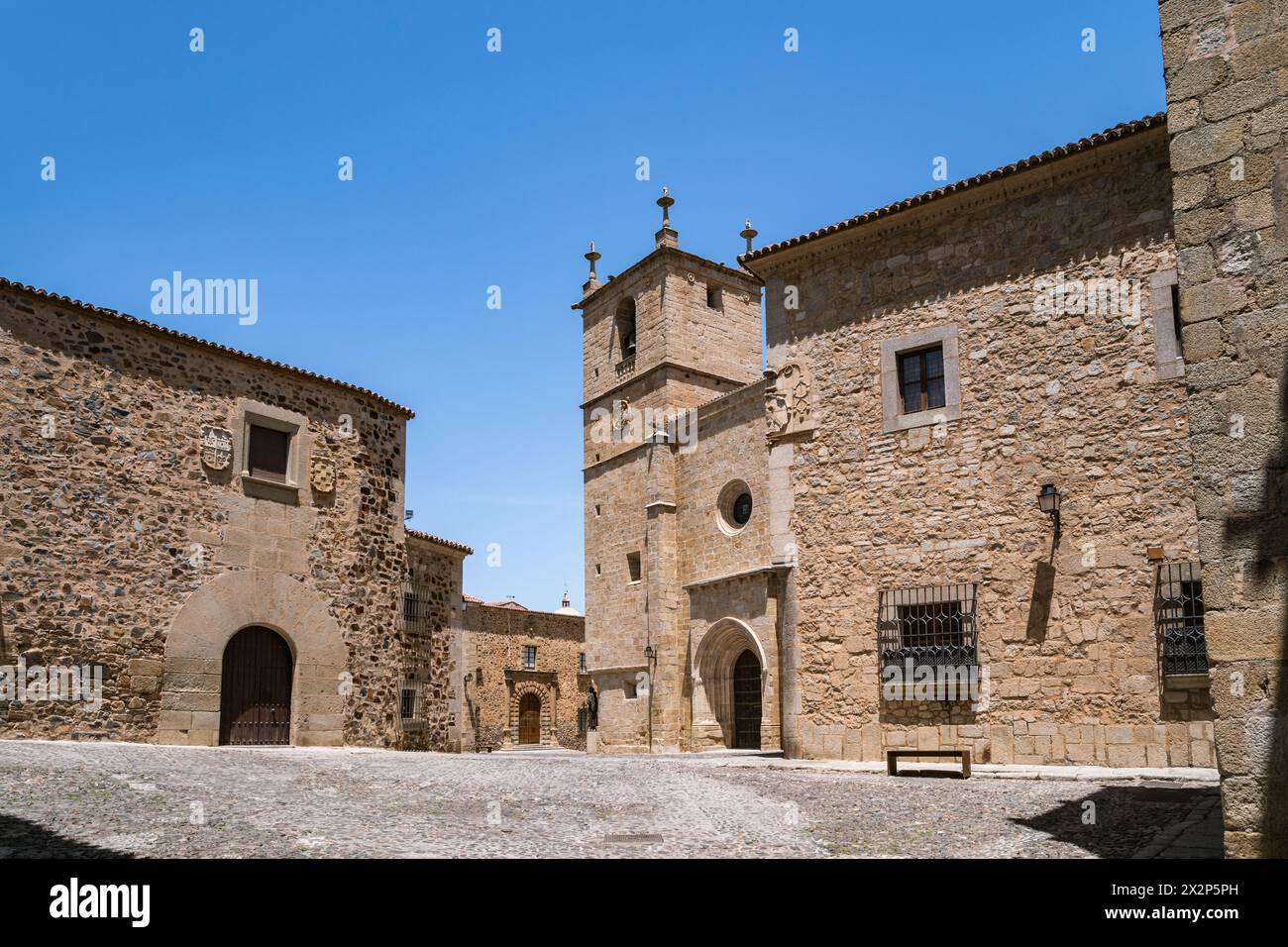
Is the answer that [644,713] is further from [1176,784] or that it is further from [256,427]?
[1176,784]

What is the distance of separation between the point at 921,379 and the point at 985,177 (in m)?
2.83

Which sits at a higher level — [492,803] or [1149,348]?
[1149,348]

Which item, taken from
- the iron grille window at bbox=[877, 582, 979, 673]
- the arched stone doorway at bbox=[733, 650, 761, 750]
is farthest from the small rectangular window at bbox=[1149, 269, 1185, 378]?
the arched stone doorway at bbox=[733, 650, 761, 750]

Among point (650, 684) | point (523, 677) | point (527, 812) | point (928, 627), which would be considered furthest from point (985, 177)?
point (523, 677)

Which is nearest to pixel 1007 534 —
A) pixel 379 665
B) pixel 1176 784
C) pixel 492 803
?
pixel 1176 784

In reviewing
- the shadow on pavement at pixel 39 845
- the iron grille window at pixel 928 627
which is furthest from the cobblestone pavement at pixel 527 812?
the iron grille window at pixel 928 627

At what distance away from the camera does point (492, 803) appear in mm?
9055

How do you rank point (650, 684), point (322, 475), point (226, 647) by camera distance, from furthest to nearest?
point (650, 684), point (322, 475), point (226, 647)

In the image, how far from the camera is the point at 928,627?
14203 mm

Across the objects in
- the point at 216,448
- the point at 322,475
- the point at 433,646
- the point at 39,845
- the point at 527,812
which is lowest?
the point at 527,812

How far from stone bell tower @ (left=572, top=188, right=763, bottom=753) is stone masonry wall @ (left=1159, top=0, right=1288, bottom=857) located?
1874 centimetres

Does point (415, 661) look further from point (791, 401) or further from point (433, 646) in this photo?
point (791, 401)

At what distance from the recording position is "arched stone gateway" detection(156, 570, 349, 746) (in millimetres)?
14875
